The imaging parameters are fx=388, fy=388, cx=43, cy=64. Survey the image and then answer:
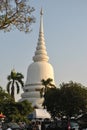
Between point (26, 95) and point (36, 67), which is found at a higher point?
point (36, 67)

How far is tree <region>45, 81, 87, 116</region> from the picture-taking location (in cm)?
6438

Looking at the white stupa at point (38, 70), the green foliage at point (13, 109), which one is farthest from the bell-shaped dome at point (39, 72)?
the green foliage at point (13, 109)

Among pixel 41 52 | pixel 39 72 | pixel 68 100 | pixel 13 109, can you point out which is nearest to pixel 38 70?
pixel 39 72

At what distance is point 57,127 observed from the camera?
133ft

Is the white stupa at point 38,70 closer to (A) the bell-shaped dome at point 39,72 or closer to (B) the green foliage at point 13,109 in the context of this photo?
(A) the bell-shaped dome at point 39,72

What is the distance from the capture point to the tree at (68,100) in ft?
211

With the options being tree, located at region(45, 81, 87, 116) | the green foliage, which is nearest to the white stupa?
tree, located at region(45, 81, 87, 116)

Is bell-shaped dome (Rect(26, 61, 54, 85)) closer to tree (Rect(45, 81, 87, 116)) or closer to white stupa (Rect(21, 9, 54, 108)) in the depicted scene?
white stupa (Rect(21, 9, 54, 108))

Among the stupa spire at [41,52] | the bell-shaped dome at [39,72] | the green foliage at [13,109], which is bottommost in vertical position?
the green foliage at [13,109]

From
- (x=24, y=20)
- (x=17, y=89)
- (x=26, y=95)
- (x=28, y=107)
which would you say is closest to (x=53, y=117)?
(x=28, y=107)

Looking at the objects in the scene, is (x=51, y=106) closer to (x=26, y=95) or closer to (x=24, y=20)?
(x=26, y=95)

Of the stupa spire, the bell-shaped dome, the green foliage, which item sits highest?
the stupa spire

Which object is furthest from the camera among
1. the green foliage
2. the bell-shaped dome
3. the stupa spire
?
the stupa spire

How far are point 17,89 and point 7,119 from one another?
26.2 m
